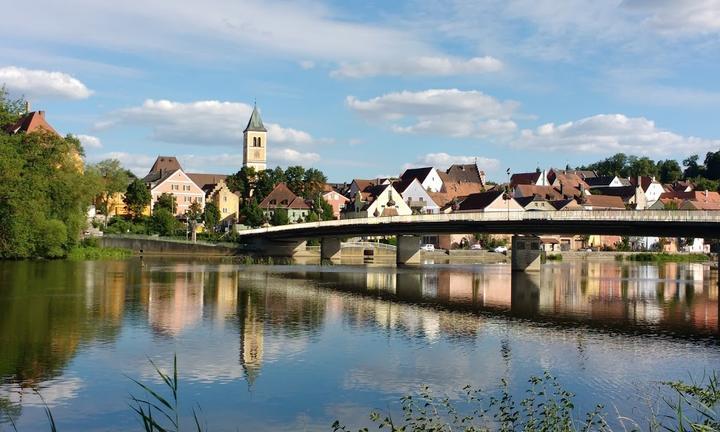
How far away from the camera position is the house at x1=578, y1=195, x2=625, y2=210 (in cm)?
16012

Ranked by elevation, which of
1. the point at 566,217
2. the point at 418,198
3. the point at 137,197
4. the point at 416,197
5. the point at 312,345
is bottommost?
the point at 312,345

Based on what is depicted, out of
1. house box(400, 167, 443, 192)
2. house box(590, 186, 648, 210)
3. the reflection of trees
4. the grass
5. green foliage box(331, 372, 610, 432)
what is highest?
house box(400, 167, 443, 192)

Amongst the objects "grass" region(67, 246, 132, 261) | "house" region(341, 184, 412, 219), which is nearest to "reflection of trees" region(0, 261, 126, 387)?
"grass" region(67, 246, 132, 261)

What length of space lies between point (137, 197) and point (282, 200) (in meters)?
26.7

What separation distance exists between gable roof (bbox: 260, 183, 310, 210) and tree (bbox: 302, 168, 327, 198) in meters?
6.43

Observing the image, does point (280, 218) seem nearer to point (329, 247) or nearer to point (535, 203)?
point (329, 247)

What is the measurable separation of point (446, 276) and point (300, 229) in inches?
1266

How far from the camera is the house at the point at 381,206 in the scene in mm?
147000

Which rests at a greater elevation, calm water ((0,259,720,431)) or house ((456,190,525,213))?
house ((456,190,525,213))

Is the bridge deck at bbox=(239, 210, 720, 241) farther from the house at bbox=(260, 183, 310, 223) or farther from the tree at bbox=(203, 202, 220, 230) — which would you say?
the house at bbox=(260, 183, 310, 223)

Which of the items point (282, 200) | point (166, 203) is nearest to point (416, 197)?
point (282, 200)

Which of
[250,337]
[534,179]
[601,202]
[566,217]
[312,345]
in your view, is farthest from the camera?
[534,179]

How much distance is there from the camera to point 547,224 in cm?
7375

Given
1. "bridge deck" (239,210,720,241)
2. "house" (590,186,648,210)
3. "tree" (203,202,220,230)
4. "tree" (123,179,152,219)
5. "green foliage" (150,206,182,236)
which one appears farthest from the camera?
"house" (590,186,648,210)
